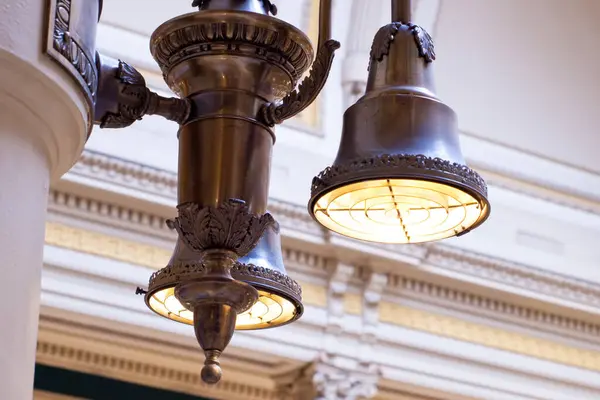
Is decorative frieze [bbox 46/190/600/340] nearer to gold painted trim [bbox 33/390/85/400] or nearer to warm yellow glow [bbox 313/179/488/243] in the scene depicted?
gold painted trim [bbox 33/390/85/400]

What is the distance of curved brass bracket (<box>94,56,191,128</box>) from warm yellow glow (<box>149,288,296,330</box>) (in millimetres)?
461

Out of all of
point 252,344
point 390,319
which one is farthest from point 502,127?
point 252,344

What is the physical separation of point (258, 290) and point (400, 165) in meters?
0.34

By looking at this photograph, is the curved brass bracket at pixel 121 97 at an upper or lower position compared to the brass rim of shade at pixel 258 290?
upper

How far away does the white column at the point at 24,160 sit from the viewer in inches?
56.5

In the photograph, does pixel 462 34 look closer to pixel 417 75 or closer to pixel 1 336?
pixel 417 75

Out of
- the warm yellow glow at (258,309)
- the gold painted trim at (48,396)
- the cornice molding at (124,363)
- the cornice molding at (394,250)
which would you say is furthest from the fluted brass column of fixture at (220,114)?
the gold painted trim at (48,396)

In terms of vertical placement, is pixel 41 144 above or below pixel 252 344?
below

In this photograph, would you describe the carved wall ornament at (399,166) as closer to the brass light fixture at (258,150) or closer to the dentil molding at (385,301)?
the brass light fixture at (258,150)

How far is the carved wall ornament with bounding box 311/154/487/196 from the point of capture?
221 cm

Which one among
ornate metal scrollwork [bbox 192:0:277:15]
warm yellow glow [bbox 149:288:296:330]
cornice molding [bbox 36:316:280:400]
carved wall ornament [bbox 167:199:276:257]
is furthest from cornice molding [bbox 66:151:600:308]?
carved wall ornament [bbox 167:199:276:257]

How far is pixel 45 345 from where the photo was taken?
7375mm

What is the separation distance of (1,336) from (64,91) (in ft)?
1.02

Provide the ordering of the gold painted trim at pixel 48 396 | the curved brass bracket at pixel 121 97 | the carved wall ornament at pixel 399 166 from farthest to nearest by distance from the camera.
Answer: the gold painted trim at pixel 48 396, the carved wall ornament at pixel 399 166, the curved brass bracket at pixel 121 97
